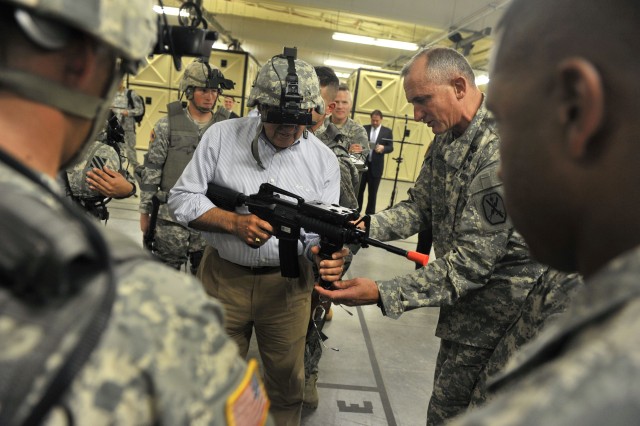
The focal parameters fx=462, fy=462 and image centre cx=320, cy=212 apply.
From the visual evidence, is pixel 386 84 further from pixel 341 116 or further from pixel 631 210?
pixel 631 210

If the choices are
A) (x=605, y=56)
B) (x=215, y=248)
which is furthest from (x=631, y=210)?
(x=215, y=248)

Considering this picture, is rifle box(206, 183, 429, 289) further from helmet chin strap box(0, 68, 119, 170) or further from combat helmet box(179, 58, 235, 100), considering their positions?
combat helmet box(179, 58, 235, 100)

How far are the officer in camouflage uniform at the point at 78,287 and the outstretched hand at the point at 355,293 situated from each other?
1.22m

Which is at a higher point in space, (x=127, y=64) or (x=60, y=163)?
(x=127, y=64)

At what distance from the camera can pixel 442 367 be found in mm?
2057

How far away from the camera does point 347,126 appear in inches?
236

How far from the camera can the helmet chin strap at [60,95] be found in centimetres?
56

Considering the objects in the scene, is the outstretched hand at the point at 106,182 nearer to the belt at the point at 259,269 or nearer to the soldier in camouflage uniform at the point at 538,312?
the belt at the point at 259,269

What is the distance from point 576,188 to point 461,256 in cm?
121

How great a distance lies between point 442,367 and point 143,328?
176 centimetres

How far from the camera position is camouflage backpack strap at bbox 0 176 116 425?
48cm

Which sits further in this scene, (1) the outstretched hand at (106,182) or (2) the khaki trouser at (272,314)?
(1) the outstretched hand at (106,182)

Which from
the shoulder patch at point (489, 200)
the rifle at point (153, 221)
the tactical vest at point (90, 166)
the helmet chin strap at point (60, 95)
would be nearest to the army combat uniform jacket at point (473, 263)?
the shoulder patch at point (489, 200)

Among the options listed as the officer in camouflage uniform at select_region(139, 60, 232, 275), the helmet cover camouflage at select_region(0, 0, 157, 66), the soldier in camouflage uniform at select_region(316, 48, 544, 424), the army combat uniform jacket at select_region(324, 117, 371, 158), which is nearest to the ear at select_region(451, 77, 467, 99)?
the soldier in camouflage uniform at select_region(316, 48, 544, 424)
